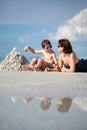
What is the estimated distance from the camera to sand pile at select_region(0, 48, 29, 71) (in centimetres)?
540

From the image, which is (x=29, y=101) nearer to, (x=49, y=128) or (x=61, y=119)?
(x=61, y=119)

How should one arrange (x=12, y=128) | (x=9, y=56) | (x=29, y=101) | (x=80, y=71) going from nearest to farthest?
1. (x=12, y=128)
2. (x=29, y=101)
3. (x=80, y=71)
4. (x=9, y=56)

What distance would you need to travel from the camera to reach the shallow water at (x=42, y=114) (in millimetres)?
1046

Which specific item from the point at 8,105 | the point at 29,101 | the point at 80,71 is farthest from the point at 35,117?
the point at 80,71

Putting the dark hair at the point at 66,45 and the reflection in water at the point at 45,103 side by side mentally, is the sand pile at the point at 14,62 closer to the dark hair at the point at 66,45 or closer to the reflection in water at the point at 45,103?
the dark hair at the point at 66,45

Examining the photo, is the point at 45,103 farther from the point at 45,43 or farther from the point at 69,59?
the point at 45,43

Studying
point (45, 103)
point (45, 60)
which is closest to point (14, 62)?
point (45, 60)

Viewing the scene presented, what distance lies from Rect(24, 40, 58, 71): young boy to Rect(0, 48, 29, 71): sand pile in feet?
3.29

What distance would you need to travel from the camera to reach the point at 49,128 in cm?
102

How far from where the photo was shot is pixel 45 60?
435 centimetres

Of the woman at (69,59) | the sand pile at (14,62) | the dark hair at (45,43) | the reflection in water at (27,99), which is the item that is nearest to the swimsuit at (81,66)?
the woman at (69,59)

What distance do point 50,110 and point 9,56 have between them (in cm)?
442

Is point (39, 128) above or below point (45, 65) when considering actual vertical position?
below

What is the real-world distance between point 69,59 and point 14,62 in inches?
74.8
